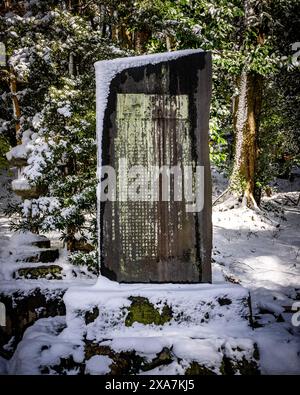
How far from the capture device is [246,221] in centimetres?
964

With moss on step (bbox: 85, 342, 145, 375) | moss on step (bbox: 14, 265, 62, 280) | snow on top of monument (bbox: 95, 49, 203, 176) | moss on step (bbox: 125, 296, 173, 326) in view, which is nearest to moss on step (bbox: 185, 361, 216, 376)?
moss on step (bbox: 85, 342, 145, 375)

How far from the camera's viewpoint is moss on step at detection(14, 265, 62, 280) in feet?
18.6

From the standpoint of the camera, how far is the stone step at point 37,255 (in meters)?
6.15

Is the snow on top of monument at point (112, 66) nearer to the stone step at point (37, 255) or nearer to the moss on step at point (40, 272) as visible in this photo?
the moss on step at point (40, 272)

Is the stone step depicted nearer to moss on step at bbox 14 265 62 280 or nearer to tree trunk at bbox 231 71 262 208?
moss on step at bbox 14 265 62 280

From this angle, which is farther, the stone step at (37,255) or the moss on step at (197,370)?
the stone step at (37,255)

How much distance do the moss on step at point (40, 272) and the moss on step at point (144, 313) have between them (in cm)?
244

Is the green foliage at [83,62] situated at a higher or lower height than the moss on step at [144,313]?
higher

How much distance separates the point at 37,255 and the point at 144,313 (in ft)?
10.7

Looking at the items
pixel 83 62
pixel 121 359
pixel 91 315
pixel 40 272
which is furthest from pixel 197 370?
pixel 83 62

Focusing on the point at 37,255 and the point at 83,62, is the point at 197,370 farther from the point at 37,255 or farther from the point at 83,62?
the point at 83,62

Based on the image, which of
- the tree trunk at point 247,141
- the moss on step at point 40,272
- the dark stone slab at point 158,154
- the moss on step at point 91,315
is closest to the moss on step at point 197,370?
the dark stone slab at point 158,154
